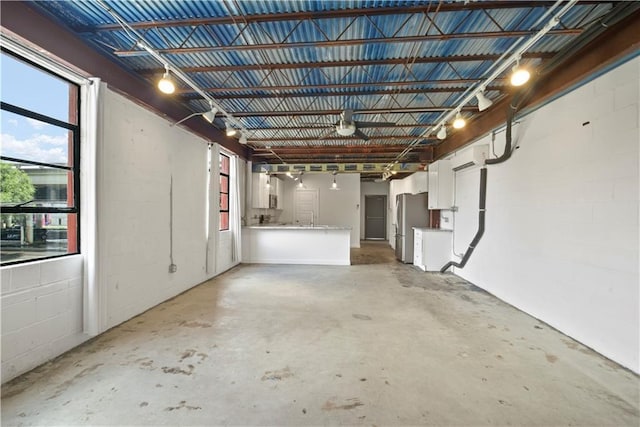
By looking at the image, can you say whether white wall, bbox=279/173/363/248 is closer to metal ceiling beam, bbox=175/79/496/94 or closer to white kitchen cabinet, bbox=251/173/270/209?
white kitchen cabinet, bbox=251/173/270/209

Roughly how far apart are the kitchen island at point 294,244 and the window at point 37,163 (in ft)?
14.5

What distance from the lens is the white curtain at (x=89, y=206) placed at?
262 cm

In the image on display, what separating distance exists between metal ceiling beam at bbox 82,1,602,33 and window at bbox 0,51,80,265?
2.40 feet

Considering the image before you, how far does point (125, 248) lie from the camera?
3.10 metres

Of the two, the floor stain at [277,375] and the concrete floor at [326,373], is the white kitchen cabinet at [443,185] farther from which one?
the floor stain at [277,375]

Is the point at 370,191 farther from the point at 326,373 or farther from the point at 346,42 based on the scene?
the point at 326,373

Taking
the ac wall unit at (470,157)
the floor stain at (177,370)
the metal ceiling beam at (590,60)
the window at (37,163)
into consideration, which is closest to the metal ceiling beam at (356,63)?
the metal ceiling beam at (590,60)

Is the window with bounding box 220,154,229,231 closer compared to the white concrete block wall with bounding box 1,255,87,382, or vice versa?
the white concrete block wall with bounding box 1,255,87,382

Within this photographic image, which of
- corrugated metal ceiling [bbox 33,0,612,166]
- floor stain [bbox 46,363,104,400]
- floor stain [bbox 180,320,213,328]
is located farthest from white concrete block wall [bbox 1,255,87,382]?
corrugated metal ceiling [bbox 33,0,612,166]

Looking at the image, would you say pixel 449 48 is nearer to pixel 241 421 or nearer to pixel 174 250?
pixel 241 421

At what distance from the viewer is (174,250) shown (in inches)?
161

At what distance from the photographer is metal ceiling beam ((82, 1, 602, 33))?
2242mm

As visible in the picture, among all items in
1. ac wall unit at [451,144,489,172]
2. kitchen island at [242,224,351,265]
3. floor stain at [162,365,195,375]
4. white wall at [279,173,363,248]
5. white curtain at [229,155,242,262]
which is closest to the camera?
floor stain at [162,365,195,375]

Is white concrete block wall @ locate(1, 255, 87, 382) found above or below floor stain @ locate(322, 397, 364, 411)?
above
